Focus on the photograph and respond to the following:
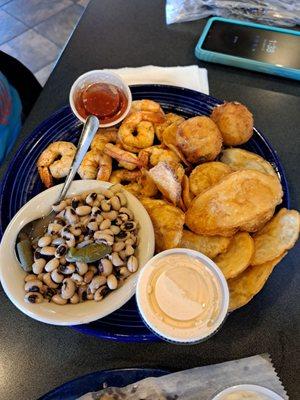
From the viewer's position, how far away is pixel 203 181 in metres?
1.24

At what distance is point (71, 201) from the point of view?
119 cm

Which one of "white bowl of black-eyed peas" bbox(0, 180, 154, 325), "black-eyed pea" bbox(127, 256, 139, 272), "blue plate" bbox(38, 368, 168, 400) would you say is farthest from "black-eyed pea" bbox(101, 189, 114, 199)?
"blue plate" bbox(38, 368, 168, 400)

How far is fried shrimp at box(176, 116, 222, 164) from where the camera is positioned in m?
1.26

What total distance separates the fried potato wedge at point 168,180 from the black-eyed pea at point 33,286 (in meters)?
0.43

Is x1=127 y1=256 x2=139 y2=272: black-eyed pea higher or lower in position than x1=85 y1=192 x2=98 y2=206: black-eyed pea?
lower

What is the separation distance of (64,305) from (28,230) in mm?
245

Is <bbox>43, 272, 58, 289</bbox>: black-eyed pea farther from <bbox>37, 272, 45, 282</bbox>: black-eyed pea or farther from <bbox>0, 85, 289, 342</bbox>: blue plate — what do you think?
<bbox>0, 85, 289, 342</bbox>: blue plate

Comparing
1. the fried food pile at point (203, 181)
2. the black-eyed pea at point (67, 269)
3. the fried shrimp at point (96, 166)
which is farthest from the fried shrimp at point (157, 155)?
the black-eyed pea at point (67, 269)

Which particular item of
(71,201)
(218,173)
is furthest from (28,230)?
(218,173)

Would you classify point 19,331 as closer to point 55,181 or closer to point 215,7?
point 55,181

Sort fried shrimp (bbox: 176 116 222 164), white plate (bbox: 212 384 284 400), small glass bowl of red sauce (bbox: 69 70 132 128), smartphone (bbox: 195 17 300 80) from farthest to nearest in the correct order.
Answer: smartphone (bbox: 195 17 300 80) → small glass bowl of red sauce (bbox: 69 70 132 128) → fried shrimp (bbox: 176 116 222 164) → white plate (bbox: 212 384 284 400)

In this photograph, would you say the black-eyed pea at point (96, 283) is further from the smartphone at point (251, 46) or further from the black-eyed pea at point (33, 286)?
the smartphone at point (251, 46)

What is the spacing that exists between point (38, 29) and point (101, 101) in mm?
2170

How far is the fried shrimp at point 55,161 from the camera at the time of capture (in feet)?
4.31
